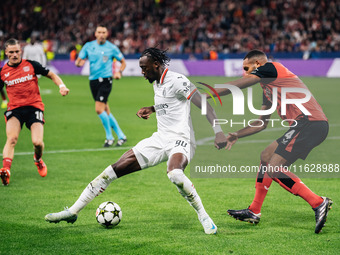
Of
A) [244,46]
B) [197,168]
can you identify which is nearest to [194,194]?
[197,168]

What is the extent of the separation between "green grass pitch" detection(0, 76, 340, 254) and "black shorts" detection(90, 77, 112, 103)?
1034 millimetres

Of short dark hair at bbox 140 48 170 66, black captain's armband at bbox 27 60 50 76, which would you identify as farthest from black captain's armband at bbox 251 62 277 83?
black captain's armband at bbox 27 60 50 76

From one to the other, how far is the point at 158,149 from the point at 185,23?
3358 cm

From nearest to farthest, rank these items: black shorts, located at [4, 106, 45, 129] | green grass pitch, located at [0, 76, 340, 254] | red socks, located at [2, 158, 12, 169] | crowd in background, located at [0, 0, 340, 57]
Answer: green grass pitch, located at [0, 76, 340, 254] → red socks, located at [2, 158, 12, 169] → black shorts, located at [4, 106, 45, 129] → crowd in background, located at [0, 0, 340, 57]

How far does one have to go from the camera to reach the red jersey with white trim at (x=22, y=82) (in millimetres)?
8570

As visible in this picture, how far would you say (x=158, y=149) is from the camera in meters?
6.14

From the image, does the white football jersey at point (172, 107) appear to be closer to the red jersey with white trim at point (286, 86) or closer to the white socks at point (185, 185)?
the white socks at point (185, 185)

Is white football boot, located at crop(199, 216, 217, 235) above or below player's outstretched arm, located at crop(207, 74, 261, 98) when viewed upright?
below

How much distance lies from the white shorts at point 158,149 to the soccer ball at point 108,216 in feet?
1.88

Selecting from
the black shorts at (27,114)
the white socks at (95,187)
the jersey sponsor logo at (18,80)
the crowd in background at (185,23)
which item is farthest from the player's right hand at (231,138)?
the crowd in background at (185,23)

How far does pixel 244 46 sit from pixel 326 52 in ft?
18.6

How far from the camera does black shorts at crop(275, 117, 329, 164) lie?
237 inches

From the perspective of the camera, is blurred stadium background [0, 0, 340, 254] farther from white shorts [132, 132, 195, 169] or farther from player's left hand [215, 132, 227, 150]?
player's left hand [215, 132, 227, 150]

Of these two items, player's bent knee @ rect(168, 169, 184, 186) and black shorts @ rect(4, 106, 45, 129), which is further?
black shorts @ rect(4, 106, 45, 129)
